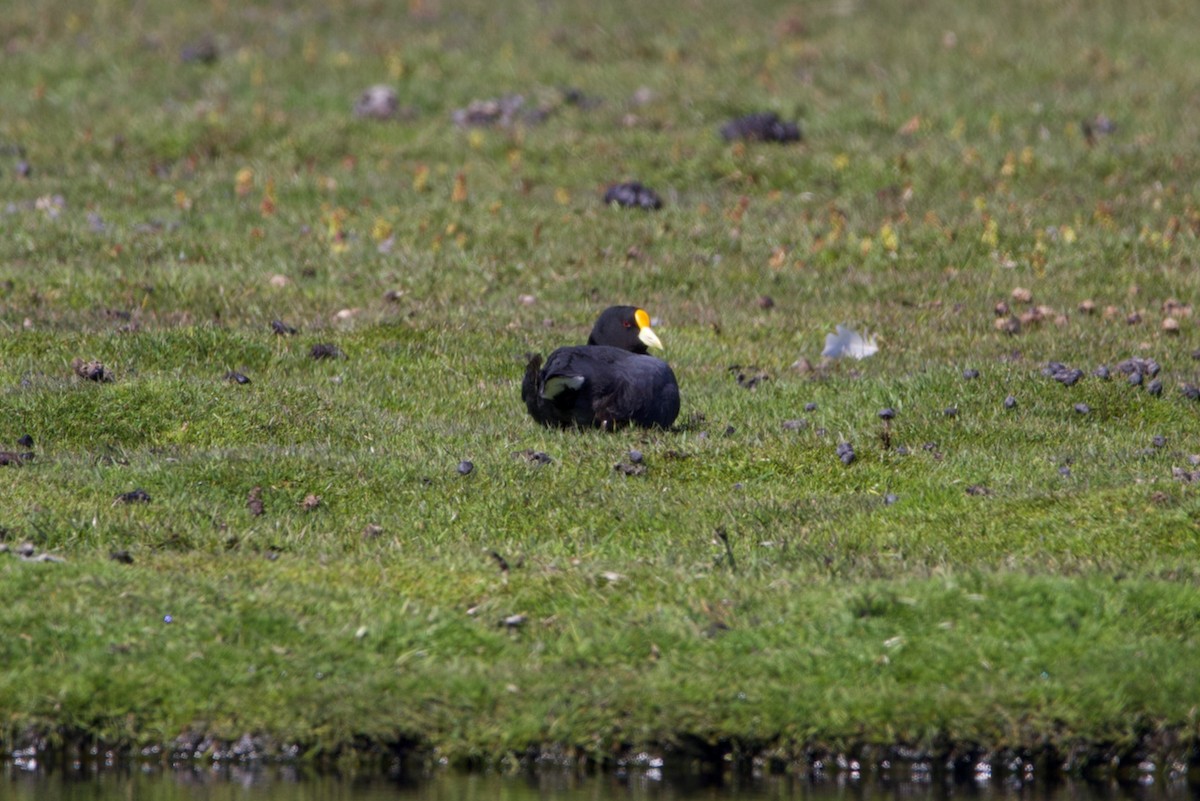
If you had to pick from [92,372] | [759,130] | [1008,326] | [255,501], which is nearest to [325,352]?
[92,372]

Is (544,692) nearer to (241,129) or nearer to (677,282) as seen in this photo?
(677,282)

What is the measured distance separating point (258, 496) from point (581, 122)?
15282mm

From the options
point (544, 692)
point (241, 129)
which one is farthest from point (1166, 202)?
point (544, 692)

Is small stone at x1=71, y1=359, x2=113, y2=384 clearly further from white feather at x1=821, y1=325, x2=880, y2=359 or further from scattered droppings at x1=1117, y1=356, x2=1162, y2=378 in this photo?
scattered droppings at x1=1117, y1=356, x2=1162, y2=378

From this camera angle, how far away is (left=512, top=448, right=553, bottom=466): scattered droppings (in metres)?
12.5

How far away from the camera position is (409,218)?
21.5m

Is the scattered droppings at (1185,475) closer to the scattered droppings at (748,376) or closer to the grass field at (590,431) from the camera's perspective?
the grass field at (590,431)

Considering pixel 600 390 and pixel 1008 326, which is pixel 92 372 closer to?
pixel 600 390

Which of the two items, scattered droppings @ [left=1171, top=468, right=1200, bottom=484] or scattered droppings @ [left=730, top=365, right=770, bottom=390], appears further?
scattered droppings @ [left=730, top=365, right=770, bottom=390]

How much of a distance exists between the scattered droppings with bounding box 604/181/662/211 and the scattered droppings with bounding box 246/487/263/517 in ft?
37.8

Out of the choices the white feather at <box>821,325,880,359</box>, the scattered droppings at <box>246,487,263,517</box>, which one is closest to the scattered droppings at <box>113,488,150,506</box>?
the scattered droppings at <box>246,487,263,517</box>

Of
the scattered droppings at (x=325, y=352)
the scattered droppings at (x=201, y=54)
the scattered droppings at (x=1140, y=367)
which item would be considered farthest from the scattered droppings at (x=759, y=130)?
the scattered droppings at (x=1140, y=367)

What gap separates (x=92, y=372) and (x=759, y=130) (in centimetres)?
1338

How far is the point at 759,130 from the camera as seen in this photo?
24.9 meters
